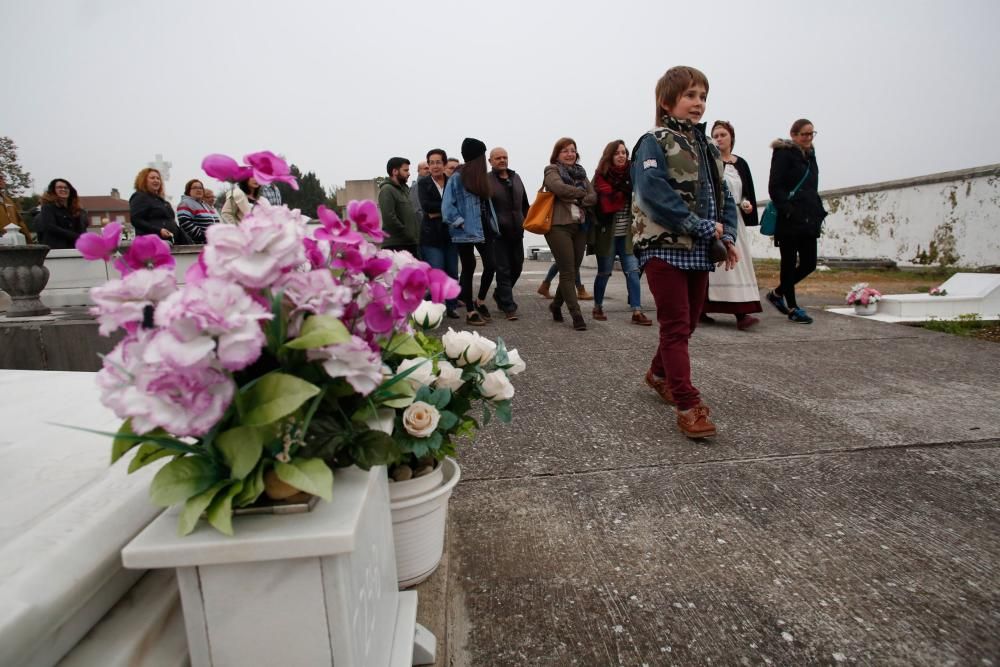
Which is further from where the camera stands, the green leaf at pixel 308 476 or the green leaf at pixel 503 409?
the green leaf at pixel 503 409

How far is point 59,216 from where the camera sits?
20.0ft

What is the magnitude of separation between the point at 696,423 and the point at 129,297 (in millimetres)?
2436

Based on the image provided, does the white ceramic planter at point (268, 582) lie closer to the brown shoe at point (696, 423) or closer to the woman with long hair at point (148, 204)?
the brown shoe at point (696, 423)

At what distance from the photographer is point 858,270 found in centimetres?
1252

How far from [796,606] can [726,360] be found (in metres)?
2.94

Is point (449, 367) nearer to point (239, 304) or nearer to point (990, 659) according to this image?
point (239, 304)

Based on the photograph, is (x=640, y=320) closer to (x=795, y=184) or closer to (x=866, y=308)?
(x=795, y=184)

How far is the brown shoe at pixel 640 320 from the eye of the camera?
5.77 m

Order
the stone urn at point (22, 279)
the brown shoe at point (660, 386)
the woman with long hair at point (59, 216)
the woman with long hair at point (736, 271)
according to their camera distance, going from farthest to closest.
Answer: the woman with long hair at point (59, 216) < the woman with long hair at point (736, 271) < the stone urn at point (22, 279) < the brown shoe at point (660, 386)

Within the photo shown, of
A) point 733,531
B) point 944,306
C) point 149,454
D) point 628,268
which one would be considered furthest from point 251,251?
point 944,306

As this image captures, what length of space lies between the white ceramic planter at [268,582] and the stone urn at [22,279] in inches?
185

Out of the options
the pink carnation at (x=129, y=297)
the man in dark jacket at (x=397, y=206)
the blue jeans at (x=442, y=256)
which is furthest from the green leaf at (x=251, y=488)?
the man in dark jacket at (x=397, y=206)

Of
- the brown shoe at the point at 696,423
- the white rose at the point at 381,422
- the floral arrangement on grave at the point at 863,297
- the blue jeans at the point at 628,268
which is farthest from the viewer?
the floral arrangement on grave at the point at 863,297

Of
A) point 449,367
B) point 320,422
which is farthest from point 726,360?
point 320,422
